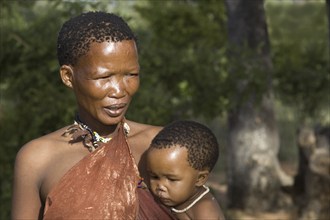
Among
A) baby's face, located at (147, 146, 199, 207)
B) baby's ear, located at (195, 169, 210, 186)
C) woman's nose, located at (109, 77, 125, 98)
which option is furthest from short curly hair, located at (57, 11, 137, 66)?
baby's ear, located at (195, 169, 210, 186)

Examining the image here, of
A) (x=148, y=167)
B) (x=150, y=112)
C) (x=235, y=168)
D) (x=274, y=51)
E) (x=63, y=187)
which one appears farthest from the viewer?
(x=274, y=51)

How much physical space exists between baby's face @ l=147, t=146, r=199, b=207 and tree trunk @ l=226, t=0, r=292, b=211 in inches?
307

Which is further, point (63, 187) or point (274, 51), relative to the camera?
point (274, 51)

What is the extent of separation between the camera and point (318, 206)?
400 inches

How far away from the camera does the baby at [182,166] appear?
2.96 metres

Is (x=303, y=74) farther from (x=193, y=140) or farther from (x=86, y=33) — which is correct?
(x=86, y=33)

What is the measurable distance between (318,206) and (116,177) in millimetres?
7967

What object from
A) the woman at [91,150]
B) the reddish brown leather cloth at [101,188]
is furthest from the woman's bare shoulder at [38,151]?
the reddish brown leather cloth at [101,188]

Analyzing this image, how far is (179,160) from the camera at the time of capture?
3.00 m

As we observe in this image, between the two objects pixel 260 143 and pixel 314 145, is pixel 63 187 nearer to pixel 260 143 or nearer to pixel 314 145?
pixel 314 145

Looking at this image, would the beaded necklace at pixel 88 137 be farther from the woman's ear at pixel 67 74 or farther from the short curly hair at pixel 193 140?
the short curly hair at pixel 193 140

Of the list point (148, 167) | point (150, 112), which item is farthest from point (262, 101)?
point (148, 167)

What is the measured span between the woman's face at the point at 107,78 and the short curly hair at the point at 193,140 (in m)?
0.41

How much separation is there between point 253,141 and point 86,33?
9244 millimetres
